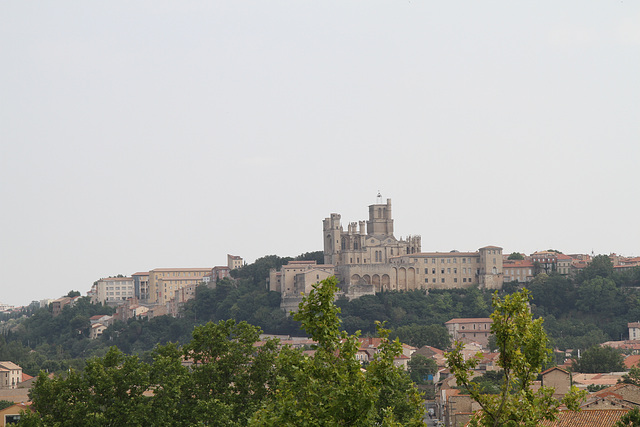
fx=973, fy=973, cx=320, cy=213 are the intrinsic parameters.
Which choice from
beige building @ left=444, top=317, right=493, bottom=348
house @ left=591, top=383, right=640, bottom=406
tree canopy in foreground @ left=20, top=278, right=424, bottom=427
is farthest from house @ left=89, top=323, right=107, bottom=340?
house @ left=591, top=383, right=640, bottom=406

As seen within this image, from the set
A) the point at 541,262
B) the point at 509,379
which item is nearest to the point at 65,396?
the point at 509,379

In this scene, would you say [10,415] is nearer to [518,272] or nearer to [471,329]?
[471,329]

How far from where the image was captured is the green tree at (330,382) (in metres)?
15.6

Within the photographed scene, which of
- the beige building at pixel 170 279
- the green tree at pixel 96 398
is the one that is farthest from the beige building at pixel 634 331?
the green tree at pixel 96 398

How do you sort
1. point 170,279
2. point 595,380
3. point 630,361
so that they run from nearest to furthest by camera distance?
point 595,380 → point 630,361 → point 170,279

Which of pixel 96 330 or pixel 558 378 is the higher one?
pixel 558 378

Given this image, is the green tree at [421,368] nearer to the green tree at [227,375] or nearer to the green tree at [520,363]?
the green tree at [227,375]

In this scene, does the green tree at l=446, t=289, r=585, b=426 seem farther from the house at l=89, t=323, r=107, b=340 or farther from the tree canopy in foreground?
the house at l=89, t=323, r=107, b=340

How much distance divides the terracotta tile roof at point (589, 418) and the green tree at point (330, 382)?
1689cm

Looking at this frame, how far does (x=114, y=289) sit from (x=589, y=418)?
146m

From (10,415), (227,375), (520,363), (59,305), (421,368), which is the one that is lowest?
(10,415)

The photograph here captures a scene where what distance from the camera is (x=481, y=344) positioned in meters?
110

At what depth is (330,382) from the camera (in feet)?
54.1

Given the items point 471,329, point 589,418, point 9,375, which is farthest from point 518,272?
point 589,418
